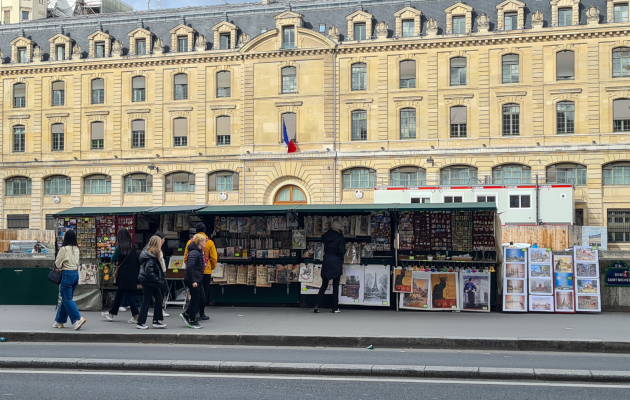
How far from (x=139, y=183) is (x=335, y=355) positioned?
4590 centimetres

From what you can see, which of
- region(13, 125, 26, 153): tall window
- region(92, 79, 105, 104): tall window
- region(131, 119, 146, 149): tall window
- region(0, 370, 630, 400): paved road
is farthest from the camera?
region(13, 125, 26, 153): tall window

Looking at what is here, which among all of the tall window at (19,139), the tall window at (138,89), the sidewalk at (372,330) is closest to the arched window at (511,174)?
the tall window at (138,89)

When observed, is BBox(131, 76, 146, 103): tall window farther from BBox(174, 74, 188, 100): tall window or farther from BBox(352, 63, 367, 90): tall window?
BBox(352, 63, 367, 90): tall window

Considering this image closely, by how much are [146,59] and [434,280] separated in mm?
43051

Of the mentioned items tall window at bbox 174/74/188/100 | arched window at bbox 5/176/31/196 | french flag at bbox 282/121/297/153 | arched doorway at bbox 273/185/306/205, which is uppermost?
tall window at bbox 174/74/188/100

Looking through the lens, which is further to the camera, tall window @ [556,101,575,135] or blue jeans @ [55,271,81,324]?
tall window @ [556,101,575,135]

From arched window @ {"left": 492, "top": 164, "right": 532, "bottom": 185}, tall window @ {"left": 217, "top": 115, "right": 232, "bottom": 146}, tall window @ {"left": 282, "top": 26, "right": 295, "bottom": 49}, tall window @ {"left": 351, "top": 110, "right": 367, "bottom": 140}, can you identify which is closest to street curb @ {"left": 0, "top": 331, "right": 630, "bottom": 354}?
arched window @ {"left": 492, "top": 164, "right": 532, "bottom": 185}

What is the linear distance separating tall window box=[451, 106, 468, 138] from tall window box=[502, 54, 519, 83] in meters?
3.25

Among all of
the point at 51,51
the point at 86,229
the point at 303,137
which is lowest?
the point at 86,229

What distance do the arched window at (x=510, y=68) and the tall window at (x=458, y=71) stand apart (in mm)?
2504

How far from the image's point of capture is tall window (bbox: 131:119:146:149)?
56062 mm

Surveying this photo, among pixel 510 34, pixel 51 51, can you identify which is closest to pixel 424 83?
pixel 510 34

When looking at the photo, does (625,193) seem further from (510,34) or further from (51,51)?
(51,51)

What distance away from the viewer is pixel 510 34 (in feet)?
161
